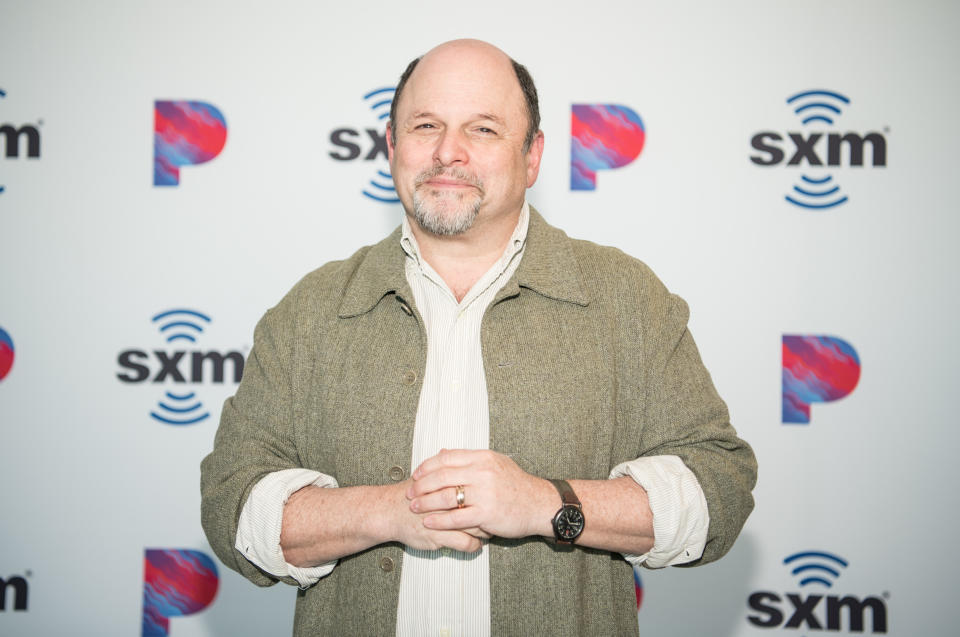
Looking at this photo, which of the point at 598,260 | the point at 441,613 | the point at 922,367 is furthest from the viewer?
the point at 922,367

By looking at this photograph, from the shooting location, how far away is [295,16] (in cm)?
247

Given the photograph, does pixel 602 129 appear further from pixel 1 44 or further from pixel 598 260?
pixel 1 44

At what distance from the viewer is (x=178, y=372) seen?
2482mm

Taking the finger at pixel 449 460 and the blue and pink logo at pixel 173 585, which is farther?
the blue and pink logo at pixel 173 585

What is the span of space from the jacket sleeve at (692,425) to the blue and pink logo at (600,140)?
1.03 meters

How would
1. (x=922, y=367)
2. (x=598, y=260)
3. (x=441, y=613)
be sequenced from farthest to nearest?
(x=922, y=367) → (x=598, y=260) → (x=441, y=613)

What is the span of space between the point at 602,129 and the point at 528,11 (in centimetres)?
49

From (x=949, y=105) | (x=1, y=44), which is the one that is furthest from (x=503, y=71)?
(x=1, y=44)

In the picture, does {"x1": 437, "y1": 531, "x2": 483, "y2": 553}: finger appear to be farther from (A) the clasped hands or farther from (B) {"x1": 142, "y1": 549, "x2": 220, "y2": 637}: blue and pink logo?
(B) {"x1": 142, "y1": 549, "x2": 220, "y2": 637}: blue and pink logo

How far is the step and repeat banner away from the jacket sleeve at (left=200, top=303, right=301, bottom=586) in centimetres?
100

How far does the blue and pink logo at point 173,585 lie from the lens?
8.13 feet

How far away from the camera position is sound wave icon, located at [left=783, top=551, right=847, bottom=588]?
2393mm

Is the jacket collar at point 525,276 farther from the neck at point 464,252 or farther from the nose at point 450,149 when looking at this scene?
the nose at point 450,149

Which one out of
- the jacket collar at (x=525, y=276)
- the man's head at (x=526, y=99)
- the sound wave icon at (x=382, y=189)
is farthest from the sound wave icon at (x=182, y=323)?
the man's head at (x=526, y=99)
